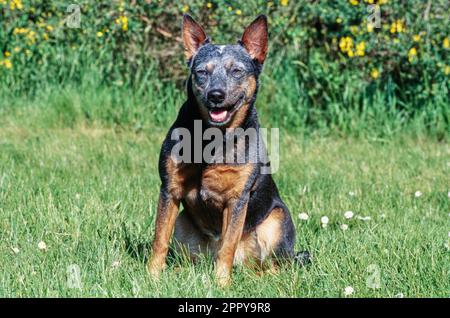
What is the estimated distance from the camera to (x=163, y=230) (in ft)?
13.2

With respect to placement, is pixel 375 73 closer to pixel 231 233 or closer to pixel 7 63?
pixel 7 63

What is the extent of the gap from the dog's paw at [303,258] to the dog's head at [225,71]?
78cm

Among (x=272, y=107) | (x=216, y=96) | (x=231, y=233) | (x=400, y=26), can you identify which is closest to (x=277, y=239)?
(x=231, y=233)

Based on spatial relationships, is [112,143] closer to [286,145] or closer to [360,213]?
[286,145]

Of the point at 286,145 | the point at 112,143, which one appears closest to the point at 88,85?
the point at 112,143

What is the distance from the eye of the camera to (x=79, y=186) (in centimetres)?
550

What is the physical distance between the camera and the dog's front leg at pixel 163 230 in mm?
4016

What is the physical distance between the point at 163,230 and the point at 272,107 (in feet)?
13.1

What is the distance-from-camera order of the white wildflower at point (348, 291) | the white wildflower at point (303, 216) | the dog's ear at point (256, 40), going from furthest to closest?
the white wildflower at point (303, 216), the dog's ear at point (256, 40), the white wildflower at point (348, 291)

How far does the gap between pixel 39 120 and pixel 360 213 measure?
145 inches

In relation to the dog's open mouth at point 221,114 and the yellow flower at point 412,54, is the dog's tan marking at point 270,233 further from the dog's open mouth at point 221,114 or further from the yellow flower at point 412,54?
the yellow flower at point 412,54

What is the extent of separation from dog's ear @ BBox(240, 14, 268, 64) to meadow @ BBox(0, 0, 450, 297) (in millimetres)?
1185

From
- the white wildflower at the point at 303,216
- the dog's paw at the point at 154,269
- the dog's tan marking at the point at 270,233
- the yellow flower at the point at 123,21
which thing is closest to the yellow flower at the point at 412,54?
the yellow flower at the point at 123,21

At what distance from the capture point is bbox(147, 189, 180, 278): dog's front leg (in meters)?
4.02
